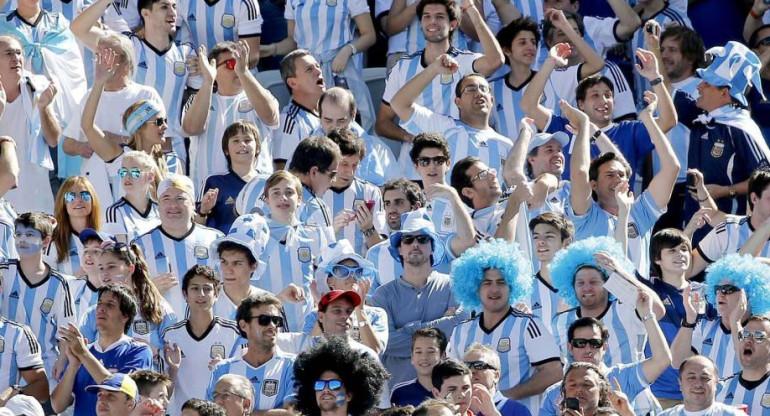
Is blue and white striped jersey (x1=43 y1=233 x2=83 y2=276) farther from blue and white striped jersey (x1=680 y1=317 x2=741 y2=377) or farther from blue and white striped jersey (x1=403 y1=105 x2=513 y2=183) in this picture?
blue and white striped jersey (x1=680 y1=317 x2=741 y2=377)

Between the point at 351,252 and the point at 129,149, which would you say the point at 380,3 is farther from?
the point at 351,252

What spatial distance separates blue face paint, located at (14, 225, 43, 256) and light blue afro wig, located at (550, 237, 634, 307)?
2.81 metres

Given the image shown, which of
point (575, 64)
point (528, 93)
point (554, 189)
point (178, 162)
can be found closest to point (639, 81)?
point (575, 64)

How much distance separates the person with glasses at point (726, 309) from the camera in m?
11.5

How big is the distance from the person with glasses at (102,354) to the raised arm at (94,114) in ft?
7.04

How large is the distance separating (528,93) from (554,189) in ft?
3.79

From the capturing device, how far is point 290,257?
11953 mm

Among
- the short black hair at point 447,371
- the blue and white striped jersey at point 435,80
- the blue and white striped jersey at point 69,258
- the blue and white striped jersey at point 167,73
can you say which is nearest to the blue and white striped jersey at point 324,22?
the blue and white striped jersey at point 435,80

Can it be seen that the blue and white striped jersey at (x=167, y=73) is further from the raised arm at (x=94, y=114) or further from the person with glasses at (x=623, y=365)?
the person with glasses at (x=623, y=365)

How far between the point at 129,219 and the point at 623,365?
10.0 ft

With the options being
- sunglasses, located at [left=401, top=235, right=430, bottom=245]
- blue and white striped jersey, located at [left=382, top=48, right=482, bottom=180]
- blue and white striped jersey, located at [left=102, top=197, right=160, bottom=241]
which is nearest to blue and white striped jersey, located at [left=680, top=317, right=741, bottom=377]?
sunglasses, located at [left=401, top=235, right=430, bottom=245]

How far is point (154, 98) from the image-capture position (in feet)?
43.4

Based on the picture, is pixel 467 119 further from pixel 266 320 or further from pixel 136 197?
pixel 266 320

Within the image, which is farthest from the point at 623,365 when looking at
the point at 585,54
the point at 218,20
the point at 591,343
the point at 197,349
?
the point at 218,20
